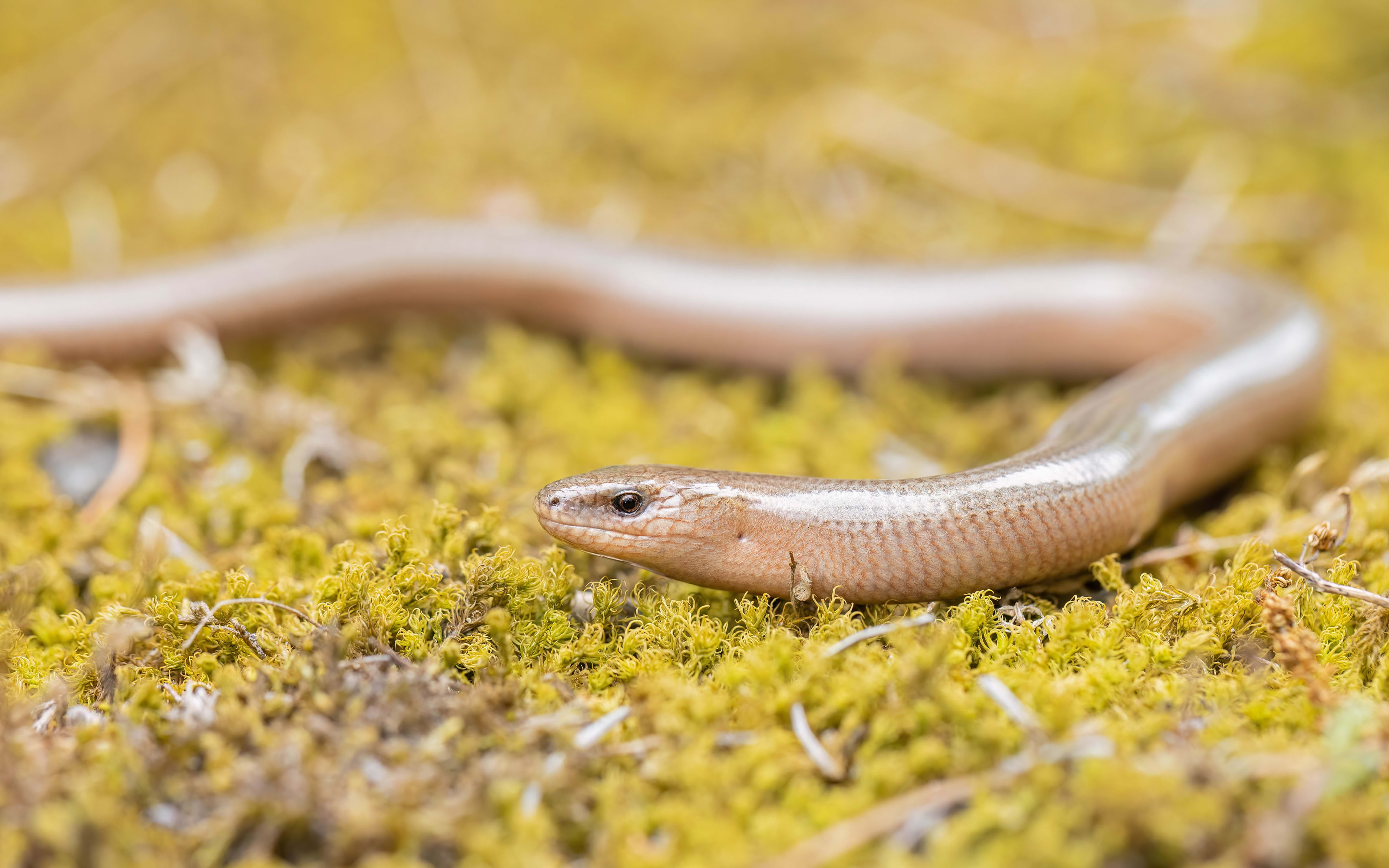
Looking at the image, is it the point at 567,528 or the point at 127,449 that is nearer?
the point at 567,528

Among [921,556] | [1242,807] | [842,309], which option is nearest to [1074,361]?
[842,309]

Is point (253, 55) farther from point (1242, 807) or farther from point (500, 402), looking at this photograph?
point (1242, 807)

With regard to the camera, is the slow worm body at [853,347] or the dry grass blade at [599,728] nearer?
the dry grass blade at [599,728]

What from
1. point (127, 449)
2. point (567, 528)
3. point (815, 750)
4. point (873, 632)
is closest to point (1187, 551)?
point (873, 632)

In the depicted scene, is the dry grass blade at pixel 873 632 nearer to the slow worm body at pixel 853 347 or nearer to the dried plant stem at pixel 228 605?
the slow worm body at pixel 853 347

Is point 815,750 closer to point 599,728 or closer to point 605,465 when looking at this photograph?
point 599,728

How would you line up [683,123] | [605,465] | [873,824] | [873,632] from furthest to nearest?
[683,123]
[605,465]
[873,632]
[873,824]

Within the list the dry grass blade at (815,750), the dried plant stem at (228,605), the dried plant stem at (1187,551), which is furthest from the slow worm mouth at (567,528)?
the dried plant stem at (1187,551)
